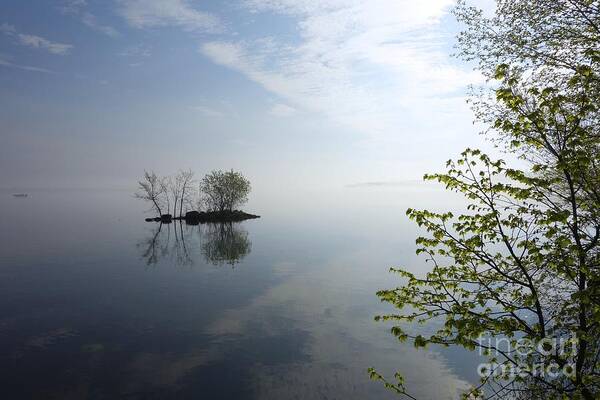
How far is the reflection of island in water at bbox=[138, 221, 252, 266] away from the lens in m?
65.2

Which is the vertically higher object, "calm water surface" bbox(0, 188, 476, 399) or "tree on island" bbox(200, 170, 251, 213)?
"tree on island" bbox(200, 170, 251, 213)

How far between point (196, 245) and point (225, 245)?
6686 millimetres

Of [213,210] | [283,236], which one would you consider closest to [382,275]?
[283,236]

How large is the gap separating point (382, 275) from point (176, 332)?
33.7 m

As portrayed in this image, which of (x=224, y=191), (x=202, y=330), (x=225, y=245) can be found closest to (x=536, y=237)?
(x=202, y=330)

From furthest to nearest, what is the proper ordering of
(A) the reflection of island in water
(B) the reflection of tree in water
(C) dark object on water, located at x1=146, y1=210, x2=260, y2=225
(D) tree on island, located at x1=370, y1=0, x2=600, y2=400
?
(C) dark object on water, located at x1=146, y1=210, x2=260, y2=225 → (B) the reflection of tree in water → (A) the reflection of island in water → (D) tree on island, located at x1=370, y1=0, x2=600, y2=400

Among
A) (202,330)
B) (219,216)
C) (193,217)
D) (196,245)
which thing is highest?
(219,216)

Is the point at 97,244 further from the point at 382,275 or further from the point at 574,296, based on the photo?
the point at 574,296

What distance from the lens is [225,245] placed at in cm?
Answer: 7944

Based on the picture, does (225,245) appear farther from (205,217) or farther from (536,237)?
(536,237)

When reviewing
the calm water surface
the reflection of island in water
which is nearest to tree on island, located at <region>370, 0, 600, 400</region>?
the calm water surface

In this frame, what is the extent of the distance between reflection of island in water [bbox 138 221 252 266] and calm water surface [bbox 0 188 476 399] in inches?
41.4

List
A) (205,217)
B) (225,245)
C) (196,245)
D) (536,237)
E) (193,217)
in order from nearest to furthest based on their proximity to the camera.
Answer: (536,237) < (225,245) < (196,245) < (193,217) < (205,217)

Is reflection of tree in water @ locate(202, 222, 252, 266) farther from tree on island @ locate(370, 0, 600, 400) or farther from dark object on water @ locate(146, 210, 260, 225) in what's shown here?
tree on island @ locate(370, 0, 600, 400)
